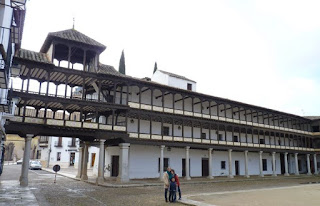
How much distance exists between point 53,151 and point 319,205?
5079 cm

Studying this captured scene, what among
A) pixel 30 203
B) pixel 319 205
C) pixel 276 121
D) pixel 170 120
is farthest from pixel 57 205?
pixel 276 121

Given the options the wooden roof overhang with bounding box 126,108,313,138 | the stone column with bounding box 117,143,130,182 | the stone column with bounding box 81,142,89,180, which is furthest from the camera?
the stone column with bounding box 81,142,89,180

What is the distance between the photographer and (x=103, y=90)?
2883 centimetres

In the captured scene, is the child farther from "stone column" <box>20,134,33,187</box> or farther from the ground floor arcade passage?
"stone column" <box>20,134,33,187</box>

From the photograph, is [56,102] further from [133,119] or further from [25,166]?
[133,119]

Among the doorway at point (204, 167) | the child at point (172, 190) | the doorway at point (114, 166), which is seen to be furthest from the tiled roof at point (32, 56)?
the doorway at point (204, 167)

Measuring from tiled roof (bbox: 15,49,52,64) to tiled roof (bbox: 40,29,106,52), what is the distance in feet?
4.67

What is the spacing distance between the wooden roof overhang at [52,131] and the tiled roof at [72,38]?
300 inches

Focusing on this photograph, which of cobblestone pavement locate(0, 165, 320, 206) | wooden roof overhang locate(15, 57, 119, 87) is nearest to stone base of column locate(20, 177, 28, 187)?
cobblestone pavement locate(0, 165, 320, 206)

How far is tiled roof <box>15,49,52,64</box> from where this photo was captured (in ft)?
72.1

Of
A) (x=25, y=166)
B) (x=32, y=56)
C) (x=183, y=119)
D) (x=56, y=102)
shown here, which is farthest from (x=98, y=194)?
(x=183, y=119)

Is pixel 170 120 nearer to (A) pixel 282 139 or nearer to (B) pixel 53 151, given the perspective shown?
(A) pixel 282 139

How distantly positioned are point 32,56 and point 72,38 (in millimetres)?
3678

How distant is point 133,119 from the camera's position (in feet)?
96.7
